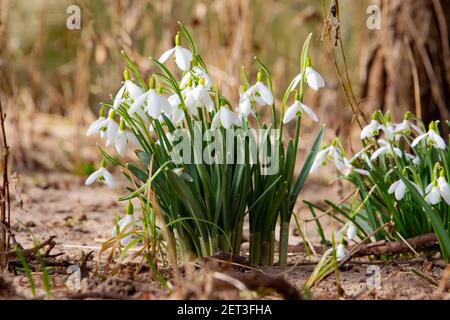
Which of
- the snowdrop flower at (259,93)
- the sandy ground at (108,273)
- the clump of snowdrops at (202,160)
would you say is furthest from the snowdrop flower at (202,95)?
the sandy ground at (108,273)

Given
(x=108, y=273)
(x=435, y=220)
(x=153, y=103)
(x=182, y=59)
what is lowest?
(x=108, y=273)

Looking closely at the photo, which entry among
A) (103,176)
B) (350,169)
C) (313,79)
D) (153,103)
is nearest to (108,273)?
(103,176)

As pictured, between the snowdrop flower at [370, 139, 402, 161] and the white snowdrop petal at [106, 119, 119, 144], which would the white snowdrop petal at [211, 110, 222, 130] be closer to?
the white snowdrop petal at [106, 119, 119, 144]

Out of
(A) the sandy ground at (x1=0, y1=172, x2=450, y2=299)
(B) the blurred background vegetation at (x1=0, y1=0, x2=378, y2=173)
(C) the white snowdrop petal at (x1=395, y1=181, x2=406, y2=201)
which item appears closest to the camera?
(A) the sandy ground at (x1=0, y1=172, x2=450, y2=299)

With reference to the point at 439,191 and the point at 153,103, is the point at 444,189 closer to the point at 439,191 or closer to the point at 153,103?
the point at 439,191

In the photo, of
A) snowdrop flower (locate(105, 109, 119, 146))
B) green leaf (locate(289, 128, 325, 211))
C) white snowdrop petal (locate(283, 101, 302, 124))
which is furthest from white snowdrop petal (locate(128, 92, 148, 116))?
green leaf (locate(289, 128, 325, 211))
